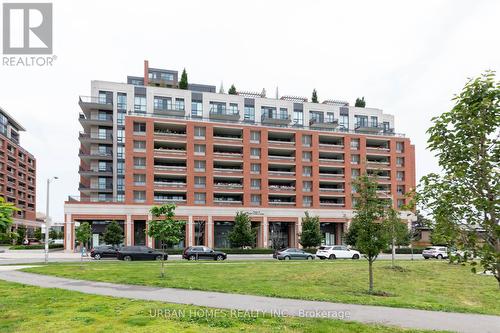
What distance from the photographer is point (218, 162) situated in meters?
71.3

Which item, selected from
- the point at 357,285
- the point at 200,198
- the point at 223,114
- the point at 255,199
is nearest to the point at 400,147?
the point at 255,199

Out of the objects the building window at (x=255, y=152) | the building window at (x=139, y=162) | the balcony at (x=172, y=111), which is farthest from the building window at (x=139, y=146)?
the building window at (x=255, y=152)

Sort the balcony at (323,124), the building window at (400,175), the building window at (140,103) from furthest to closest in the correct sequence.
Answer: the balcony at (323,124)
the building window at (400,175)
the building window at (140,103)

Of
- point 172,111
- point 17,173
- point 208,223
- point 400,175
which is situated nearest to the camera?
point 208,223

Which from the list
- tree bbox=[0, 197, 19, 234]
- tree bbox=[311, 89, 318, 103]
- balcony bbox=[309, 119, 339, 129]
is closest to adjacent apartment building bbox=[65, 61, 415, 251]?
balcony bbox=[309, 119, 339, 129]

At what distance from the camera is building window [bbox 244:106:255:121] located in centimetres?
8031

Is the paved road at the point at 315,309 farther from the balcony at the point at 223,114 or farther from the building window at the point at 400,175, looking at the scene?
the building window at the point at 400,175

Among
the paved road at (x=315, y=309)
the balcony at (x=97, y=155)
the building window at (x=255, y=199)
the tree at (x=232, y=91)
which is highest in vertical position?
the tree at (x=232, y=91)

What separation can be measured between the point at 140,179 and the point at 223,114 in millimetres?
19912

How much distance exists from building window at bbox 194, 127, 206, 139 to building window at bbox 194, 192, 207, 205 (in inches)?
369

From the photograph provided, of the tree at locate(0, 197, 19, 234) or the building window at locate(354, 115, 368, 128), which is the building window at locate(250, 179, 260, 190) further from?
the tree at locate(0, 197, 19, 234)

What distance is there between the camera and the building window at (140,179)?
66000mm

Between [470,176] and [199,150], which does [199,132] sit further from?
[470,176]

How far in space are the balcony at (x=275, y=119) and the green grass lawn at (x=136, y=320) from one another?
6791cm
